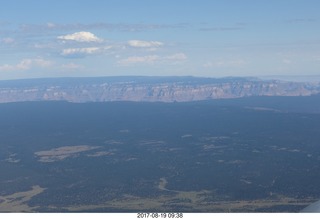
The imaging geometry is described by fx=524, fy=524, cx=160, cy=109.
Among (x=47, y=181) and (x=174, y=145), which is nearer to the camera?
(x=47, y=181)

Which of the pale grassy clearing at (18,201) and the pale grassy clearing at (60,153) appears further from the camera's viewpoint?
the pale grassy clearing at (60,153)

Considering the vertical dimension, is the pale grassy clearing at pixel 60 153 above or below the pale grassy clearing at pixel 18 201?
below

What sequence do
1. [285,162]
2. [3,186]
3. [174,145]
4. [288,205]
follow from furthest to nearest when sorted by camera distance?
[174,145]
[285,162]
[3,186]
[288,205]

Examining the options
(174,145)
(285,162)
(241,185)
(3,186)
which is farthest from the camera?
(174,145)

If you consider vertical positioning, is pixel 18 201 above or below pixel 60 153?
above

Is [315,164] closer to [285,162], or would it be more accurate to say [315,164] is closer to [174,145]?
[285,162]

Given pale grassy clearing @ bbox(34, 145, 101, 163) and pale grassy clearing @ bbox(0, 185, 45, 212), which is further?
pale grassy clearing @ bbox(34, 145, 101, 163)

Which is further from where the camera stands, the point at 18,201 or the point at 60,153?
the point at 60,153

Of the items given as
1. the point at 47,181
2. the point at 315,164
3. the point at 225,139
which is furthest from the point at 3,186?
the point at 225,139

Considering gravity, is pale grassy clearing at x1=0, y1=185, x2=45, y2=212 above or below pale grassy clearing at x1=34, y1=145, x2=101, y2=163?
above

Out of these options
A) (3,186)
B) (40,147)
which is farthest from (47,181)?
(40,147)
